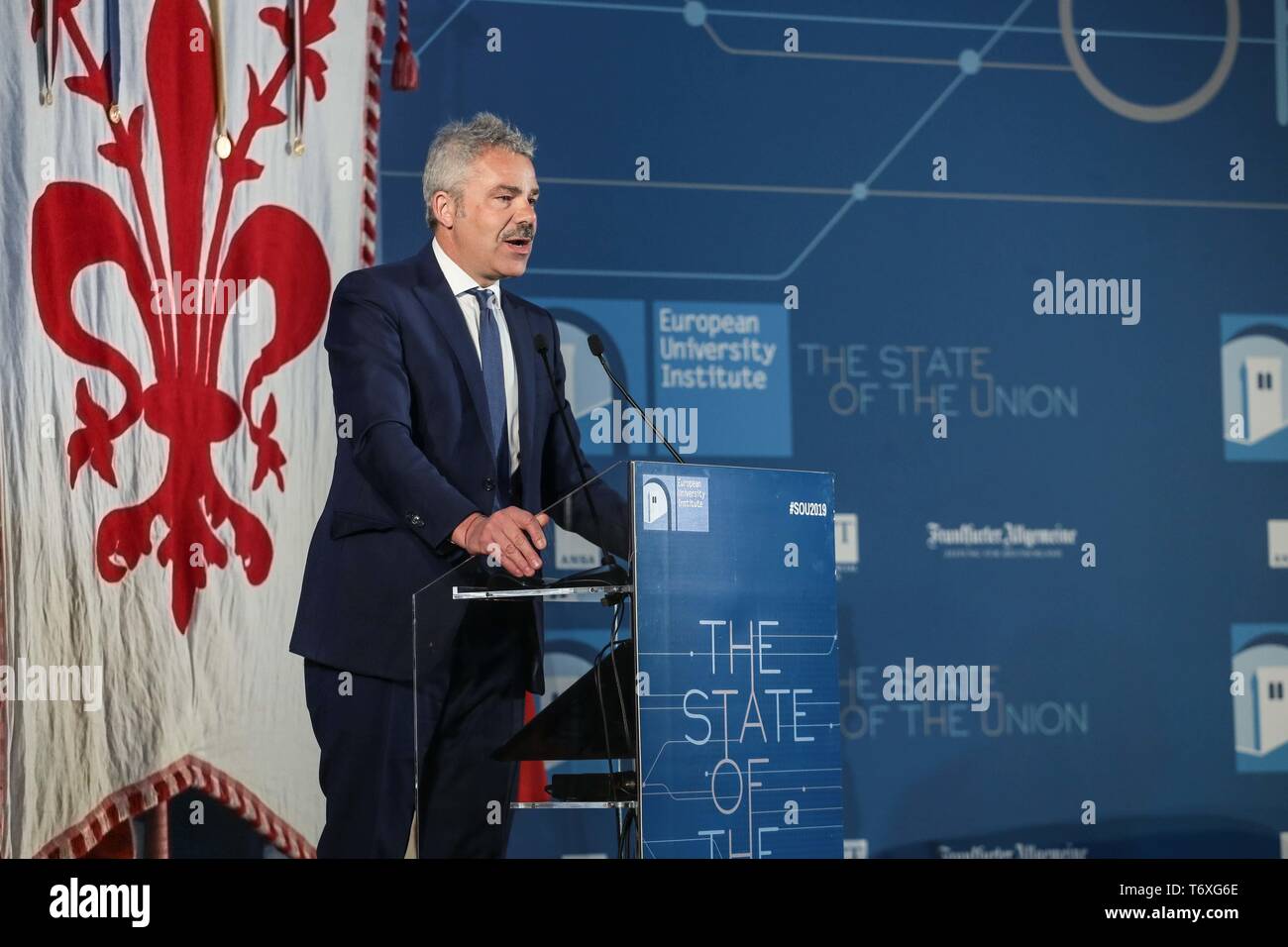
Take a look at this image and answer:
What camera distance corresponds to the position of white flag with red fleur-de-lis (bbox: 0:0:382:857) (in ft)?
14.0

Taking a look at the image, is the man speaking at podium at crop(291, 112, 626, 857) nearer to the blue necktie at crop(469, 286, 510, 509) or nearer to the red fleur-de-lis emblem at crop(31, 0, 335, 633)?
the blue necktie at crop(469, 286, 510, 509)

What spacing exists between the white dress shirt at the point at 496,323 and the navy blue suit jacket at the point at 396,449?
0.07 feet

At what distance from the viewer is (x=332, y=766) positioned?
12.6ft

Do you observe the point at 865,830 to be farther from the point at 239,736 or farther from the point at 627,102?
the point at 627,102

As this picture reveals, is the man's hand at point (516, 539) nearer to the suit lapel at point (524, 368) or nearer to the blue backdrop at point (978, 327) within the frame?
the suit lapel at point (524, 368)

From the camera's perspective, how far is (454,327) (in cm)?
404

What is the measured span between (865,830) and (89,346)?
101 inches

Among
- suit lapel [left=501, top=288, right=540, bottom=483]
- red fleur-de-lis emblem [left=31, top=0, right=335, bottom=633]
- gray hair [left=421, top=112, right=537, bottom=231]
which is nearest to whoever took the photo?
suit lapel [left=501, top=288, right=540, bottom=483]

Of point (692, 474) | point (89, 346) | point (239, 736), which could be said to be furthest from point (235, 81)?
point (692, 474)

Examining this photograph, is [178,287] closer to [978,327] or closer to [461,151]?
[461,151]

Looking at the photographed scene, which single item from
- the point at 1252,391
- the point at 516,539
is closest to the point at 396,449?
the point at 516,539

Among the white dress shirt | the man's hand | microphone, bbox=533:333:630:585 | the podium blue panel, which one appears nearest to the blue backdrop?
the white dress shirt

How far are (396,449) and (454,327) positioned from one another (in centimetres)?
44

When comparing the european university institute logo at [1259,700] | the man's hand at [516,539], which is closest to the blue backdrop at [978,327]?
the european university institute logo at [1259,700]
